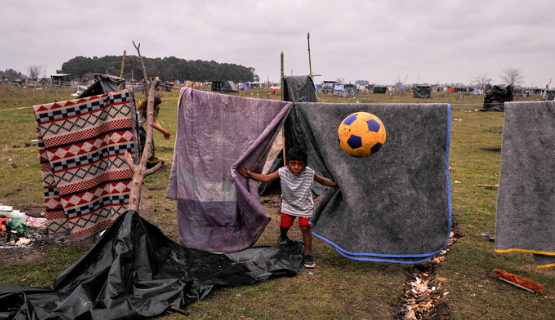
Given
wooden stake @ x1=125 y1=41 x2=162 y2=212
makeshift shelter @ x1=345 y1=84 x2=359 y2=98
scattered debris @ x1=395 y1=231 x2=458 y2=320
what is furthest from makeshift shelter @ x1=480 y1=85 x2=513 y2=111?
wooden stake @ x1=125 y1=41 x2=162 y2=212

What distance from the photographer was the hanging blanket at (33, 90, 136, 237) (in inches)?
161

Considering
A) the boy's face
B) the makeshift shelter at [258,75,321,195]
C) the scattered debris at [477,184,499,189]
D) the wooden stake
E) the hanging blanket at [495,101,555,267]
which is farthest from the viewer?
the scattered debris at [477,184,499,189]

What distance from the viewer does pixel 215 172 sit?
4219mm

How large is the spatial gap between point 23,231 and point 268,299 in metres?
3.47

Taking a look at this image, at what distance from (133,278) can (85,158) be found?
169 cm

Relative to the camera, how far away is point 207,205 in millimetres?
4207

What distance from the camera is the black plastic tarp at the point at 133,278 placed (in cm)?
295

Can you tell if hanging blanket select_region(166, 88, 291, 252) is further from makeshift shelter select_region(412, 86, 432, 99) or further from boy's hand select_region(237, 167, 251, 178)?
makeshift shelter select_region(412, 86, 432, 99)

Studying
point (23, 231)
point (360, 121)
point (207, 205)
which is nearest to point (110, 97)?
point (207, 205)

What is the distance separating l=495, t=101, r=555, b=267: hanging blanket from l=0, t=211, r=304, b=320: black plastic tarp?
223 centimetres

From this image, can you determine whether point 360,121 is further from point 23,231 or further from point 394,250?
point 23,231

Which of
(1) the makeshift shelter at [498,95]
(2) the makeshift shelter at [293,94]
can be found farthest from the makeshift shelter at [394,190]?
(1) the makeshift shelter at [498,95]

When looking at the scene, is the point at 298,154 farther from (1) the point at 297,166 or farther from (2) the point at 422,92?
(2) the point at 422,92

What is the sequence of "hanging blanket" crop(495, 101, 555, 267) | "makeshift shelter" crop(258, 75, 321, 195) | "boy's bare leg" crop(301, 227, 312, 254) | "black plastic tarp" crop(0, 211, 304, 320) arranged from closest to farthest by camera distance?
"black plastic tarp" crop(0, 211, 304, 320) < "hanging blanket" crop(495, 101, 555, 267) < "boy's bare leg" crop(301, 227, 312, 254) < "makeshift shelter" crop(258, 75, 321, 195)
